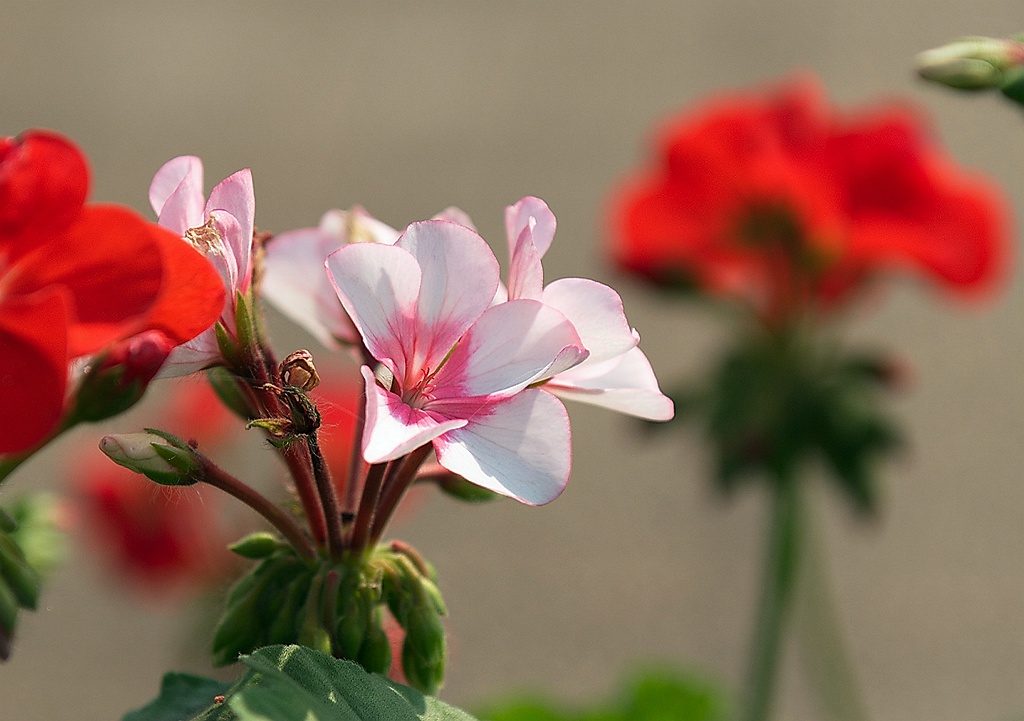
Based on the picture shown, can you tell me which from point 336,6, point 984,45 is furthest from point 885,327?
point 984,45

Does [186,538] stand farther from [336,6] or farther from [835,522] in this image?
[336,6]

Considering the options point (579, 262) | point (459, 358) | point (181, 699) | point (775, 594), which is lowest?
point (579, 262)

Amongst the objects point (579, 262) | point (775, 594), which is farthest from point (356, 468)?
point (579, 262)

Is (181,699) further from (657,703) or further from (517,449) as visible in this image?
(657,703)

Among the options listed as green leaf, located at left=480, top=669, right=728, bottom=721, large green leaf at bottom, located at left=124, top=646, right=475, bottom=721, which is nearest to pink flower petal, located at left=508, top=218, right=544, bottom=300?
large green leaf at bottom, located at left=124, top=646, right=475, bottom=721

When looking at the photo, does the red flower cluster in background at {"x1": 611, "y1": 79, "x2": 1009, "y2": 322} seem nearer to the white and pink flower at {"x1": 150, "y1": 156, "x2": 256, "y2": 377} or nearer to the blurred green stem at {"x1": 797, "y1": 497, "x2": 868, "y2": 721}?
the blurred green stem at {"x1": 797, "y1": 497, "x2": 868, "y2": 721}

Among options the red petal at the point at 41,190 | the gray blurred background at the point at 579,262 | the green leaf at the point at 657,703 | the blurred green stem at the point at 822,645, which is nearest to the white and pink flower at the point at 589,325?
the red petal at the point at 41,190
